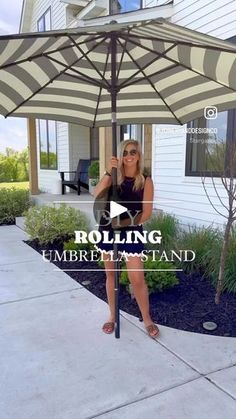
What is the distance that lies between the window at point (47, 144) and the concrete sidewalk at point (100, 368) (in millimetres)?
8746

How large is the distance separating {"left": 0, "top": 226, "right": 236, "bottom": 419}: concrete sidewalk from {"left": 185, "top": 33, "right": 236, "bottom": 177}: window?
2458mm

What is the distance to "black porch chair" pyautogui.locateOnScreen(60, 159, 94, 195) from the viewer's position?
938 centimetres

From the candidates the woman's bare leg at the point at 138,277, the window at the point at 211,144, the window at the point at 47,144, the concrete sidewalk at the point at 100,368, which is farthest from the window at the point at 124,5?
the concrete sidewalk at the point at 100,368

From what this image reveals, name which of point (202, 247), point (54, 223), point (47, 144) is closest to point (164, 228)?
point (202, 247)

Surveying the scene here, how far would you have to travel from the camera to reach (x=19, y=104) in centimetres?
324

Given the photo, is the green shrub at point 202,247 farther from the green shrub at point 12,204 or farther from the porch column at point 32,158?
the porch column at point 32,158

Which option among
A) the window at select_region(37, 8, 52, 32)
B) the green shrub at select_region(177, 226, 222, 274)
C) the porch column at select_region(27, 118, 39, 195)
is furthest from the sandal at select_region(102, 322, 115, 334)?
the window at select_region(37, 8, 52, 32)

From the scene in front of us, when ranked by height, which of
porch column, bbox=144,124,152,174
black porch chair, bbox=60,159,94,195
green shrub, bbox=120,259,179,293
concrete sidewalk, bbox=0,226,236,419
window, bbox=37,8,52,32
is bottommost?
concrete sidewalk, bbox=0,226,236,419

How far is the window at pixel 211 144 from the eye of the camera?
4.51m

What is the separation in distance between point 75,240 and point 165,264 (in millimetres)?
2183

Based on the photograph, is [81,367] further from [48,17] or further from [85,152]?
[48,17]

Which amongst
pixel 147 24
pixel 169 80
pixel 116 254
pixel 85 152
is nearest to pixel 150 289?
pixel 116 254

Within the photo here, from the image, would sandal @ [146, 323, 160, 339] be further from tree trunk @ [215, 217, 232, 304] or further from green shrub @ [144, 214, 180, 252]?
green shrub @ [144, 214, 180, 252]

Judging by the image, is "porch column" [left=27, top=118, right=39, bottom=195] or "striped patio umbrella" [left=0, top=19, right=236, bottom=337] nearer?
"striped patio umbrella" [left=0, top=19, right=236, bottom=337]
